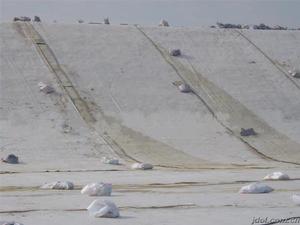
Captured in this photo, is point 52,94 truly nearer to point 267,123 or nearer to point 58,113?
point 58,113

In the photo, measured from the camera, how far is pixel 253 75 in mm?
29750

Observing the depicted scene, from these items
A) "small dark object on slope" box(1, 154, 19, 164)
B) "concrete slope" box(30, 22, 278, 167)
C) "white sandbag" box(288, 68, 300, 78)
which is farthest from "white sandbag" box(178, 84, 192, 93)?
"small dark object on slope" box(1, 154, 19, 164)

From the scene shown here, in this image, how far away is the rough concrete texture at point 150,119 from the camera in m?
11.2

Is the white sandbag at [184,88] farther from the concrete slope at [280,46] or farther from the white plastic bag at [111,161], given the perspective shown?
the white plastic bag at [111,161]

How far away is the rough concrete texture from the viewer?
11.2 m

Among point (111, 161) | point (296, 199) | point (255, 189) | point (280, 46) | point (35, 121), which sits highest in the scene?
point (280, 46)

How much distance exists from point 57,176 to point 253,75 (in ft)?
50.4

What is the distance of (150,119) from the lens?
24906 mm

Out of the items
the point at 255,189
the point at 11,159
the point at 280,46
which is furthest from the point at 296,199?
the point at 280,46

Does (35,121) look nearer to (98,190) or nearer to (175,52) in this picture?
(175,52)

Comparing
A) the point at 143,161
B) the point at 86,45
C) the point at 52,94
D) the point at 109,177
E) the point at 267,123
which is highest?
the point at 86,45

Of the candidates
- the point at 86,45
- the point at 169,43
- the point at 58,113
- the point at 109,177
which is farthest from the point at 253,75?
the point at 109,177

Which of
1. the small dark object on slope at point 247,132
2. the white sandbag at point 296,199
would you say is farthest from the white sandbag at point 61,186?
the small dark object on slope at point 247,132

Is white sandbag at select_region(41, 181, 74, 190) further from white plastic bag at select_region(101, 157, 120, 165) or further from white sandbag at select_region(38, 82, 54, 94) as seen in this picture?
white sandbag at select_region(38, 82, 54, 94)
